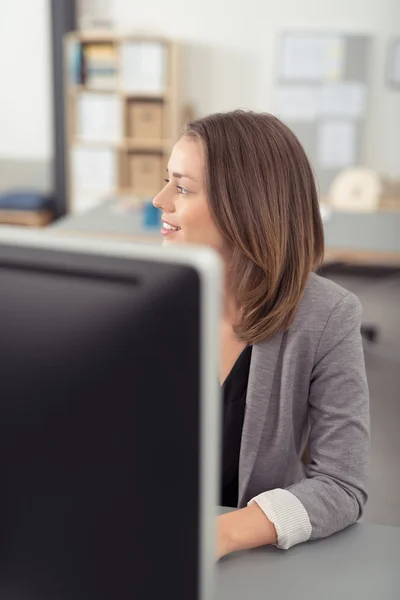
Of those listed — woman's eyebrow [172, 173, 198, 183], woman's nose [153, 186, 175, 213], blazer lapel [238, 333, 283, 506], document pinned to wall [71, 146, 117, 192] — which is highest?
woman's eyebrow [172, 173, 198, 183]

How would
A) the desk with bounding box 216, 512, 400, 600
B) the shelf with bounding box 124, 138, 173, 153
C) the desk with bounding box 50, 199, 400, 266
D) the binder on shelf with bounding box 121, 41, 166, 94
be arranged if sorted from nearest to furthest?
the desk with bounding box 216, 512, 400, 600
the desk with bounding box 50, 199, 400, 266
the binder on shelf with bounding box 121, 41, 166, 94
the shelf with bounding box 124, 138, 173, 153

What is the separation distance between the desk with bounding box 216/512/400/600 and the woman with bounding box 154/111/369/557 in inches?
3.3

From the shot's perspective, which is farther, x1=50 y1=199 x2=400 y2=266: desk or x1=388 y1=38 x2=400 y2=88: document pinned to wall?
x1=388 y1=38 x2=400 y2=88: document pinned to wall

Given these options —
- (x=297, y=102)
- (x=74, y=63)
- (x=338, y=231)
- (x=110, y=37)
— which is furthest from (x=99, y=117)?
(x=338, y=231)

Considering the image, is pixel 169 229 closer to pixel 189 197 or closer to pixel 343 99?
pixel 189 197

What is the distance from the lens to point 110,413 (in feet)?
1.79

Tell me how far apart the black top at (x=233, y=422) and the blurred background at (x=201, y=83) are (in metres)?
4.06

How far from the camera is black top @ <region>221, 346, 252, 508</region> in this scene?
1.25 metres

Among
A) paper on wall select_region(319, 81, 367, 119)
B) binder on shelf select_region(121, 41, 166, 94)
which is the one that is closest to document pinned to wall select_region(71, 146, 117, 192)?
binder on shelf select_region(121, 41, 166, 94)

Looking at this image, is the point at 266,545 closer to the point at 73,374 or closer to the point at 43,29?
the point at 73,374

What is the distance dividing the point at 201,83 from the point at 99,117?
2.85 feet

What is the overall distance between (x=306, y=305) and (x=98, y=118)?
500 cm

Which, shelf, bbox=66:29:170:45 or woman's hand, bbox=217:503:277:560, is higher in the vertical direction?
shelf, bbox=66:29:170:45

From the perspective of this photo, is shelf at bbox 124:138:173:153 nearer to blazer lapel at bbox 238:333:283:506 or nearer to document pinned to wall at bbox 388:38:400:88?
document pinned to wall at bbox 388:38:400:88
